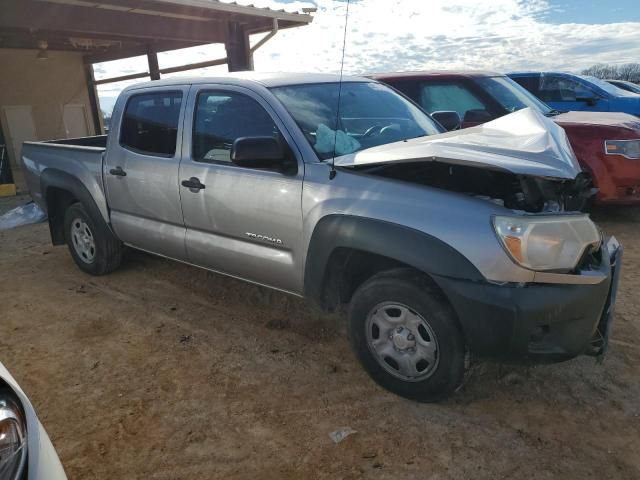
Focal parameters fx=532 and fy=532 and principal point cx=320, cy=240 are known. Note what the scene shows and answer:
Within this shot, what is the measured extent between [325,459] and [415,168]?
61.9 inches

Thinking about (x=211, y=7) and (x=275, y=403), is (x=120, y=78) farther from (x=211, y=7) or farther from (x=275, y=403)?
(x=275, y=403)

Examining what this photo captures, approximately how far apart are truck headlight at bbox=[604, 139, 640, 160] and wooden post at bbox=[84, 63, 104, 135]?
1581 centimetres

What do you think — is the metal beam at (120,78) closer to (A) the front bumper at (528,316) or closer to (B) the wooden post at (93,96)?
(B) the wooden post at (93,96)

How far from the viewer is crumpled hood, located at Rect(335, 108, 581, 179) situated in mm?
A: 2512

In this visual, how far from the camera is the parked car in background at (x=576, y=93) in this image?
917 centimetres

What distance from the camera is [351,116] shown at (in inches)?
144

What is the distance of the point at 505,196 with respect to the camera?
278 cm

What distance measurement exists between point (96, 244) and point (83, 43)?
11357mm

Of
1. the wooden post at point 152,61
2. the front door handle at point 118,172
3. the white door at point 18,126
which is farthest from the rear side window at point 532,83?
the white door at point 18,126

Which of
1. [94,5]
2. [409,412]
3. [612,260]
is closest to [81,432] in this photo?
[409,412]

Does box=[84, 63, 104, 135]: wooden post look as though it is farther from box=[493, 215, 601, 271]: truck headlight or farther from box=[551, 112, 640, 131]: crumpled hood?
box=[493, 215, 601, 271]: truck headlight

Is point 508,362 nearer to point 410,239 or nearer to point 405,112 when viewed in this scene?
point 410,239

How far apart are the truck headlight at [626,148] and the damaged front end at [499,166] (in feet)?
10.0

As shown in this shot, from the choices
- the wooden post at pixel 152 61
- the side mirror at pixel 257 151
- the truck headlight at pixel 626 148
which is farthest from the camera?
the wooden post at pixel 152 61
